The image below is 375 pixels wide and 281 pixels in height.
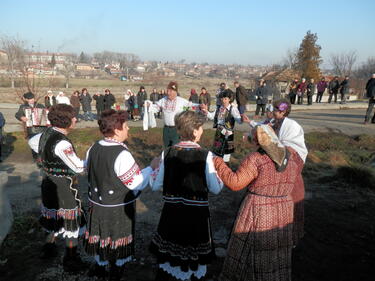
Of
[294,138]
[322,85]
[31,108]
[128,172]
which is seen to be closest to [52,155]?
[128,172]

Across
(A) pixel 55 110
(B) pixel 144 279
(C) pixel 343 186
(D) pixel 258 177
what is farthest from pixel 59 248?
(C) pixel 343 186

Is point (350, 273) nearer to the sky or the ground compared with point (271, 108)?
nearer to the ground

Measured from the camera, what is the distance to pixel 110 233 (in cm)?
284

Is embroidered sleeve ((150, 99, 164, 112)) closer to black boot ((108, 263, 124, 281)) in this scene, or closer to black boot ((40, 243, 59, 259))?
black boot ((40, 243, 59, 259))

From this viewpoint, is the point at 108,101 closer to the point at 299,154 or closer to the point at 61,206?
the point at 61,206

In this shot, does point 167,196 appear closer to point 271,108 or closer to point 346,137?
point 271,108

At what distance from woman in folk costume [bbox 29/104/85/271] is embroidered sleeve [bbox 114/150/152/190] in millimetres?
630

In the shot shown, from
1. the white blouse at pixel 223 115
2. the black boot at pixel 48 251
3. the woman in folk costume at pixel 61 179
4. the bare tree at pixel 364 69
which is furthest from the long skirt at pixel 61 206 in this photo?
the bare tree at pixel 364 69

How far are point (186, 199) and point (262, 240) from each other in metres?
0.78

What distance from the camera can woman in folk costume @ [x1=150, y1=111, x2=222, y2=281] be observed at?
2.56 meters

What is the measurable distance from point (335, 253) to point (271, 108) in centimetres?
A: 211

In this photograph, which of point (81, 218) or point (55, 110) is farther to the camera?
point (81, 218)

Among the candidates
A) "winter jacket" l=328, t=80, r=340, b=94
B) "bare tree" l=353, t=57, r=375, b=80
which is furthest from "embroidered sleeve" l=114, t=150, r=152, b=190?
"bare tree" l=353, t=57, r=375, b=80

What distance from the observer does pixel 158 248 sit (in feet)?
9.18
